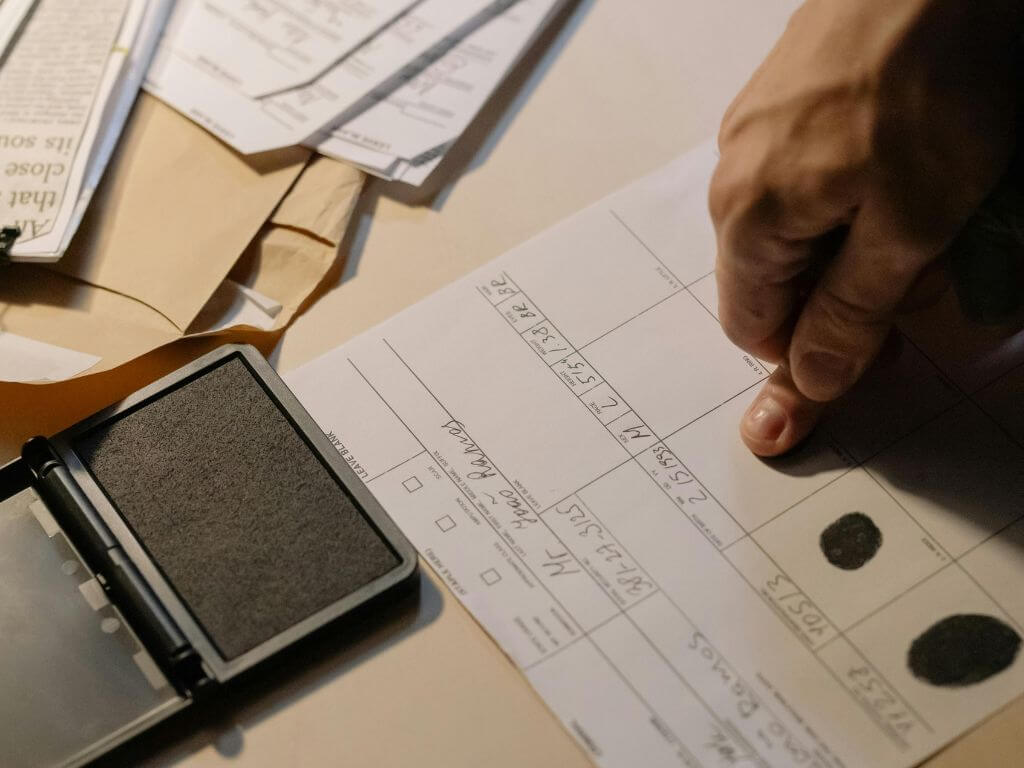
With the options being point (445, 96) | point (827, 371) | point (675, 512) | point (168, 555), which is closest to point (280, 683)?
point (168, 555)

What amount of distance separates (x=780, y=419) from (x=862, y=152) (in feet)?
0.53

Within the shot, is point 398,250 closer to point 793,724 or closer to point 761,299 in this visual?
point 761,299

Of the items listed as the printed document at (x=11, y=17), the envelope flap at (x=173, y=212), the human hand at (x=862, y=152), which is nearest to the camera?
the human hand at (x=862, y=152)

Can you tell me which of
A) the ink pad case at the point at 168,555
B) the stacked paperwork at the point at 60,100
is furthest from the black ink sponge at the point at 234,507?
the stacked paperwork at the point at 60,100

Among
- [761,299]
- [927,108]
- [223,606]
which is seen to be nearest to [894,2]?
[927,108]

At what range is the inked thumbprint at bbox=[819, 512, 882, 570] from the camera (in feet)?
1.71

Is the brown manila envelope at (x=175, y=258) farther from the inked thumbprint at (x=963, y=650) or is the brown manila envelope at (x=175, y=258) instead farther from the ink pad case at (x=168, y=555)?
the inked thumbprint at (x=963, y=650)

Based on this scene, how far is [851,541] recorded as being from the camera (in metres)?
0.53

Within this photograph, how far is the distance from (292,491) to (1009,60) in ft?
1.34

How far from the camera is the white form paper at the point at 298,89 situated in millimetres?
723

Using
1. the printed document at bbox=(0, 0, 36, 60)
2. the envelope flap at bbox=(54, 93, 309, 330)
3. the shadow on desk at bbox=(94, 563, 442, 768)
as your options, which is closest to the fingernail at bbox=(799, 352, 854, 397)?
the shadow on desk at bbox=(94, 563, 442, 768)

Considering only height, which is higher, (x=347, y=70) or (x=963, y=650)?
(x=347, y=70)

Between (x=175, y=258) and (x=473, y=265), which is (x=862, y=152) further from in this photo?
(x=175, y=258)

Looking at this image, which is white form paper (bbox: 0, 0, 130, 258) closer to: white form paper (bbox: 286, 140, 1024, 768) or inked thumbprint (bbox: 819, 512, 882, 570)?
white form paper (bbox: 286, 140, 1024, 768)
